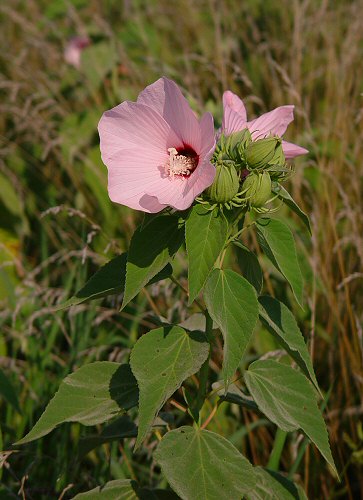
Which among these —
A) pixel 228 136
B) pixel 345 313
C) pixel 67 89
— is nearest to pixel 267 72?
pixel 67 89

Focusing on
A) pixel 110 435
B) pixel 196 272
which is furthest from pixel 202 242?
pixel 110 435

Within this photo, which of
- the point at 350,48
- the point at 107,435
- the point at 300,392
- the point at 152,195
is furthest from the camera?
the point at 350,48

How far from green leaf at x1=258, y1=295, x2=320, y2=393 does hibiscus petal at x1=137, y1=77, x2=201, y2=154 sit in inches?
10.8

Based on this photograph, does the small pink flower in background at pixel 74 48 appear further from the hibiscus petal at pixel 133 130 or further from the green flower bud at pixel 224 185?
the green flower bud at pixel 224 185

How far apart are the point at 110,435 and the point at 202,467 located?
224mm

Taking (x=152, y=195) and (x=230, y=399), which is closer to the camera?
(x=152, y=195)

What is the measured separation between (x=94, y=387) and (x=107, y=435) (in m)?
0.11

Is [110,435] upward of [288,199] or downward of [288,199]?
downward

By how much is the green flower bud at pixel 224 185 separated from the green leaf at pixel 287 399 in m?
0.31

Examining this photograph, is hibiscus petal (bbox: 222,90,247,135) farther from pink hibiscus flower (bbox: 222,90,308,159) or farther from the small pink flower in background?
the small pink flower in background

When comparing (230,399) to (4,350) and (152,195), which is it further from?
(4,350)

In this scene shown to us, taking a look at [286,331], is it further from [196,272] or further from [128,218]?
[128,218]

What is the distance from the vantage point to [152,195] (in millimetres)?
990

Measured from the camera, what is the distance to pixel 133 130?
3.46 ft
